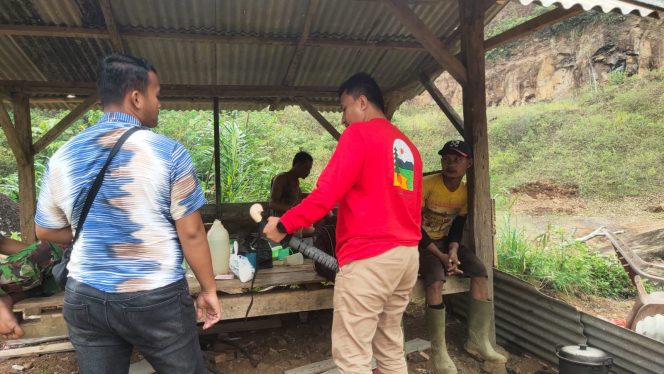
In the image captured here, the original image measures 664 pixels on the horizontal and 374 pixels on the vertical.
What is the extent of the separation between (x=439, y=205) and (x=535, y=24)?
1889mm

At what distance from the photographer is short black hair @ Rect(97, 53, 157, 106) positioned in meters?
1.58

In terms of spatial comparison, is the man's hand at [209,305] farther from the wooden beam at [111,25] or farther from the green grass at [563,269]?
the green grass at [563,269]

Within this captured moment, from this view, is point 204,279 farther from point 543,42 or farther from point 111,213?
point 543,42

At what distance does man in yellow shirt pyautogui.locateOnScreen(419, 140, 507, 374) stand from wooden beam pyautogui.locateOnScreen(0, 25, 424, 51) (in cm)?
195

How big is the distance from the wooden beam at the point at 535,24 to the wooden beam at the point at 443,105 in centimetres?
85

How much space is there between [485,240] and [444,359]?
1103 millimetres

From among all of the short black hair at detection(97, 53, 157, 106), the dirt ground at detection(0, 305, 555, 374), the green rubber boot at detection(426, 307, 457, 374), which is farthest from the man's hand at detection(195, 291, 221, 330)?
the green rubber boot at detection(426, 307, 457, 374)

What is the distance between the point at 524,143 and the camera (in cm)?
1602

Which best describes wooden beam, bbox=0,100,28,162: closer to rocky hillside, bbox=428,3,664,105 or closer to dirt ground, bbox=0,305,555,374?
dirt ground, bbox=0,305,555,374

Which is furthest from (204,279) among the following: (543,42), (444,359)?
(543,42)

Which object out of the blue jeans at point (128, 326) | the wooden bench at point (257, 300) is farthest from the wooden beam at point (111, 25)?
the blue jeans at point (128, 326)

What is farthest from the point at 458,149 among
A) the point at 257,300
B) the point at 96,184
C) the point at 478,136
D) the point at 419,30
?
the point at 96,184

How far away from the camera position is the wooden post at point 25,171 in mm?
5770

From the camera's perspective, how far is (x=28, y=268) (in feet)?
8.25
